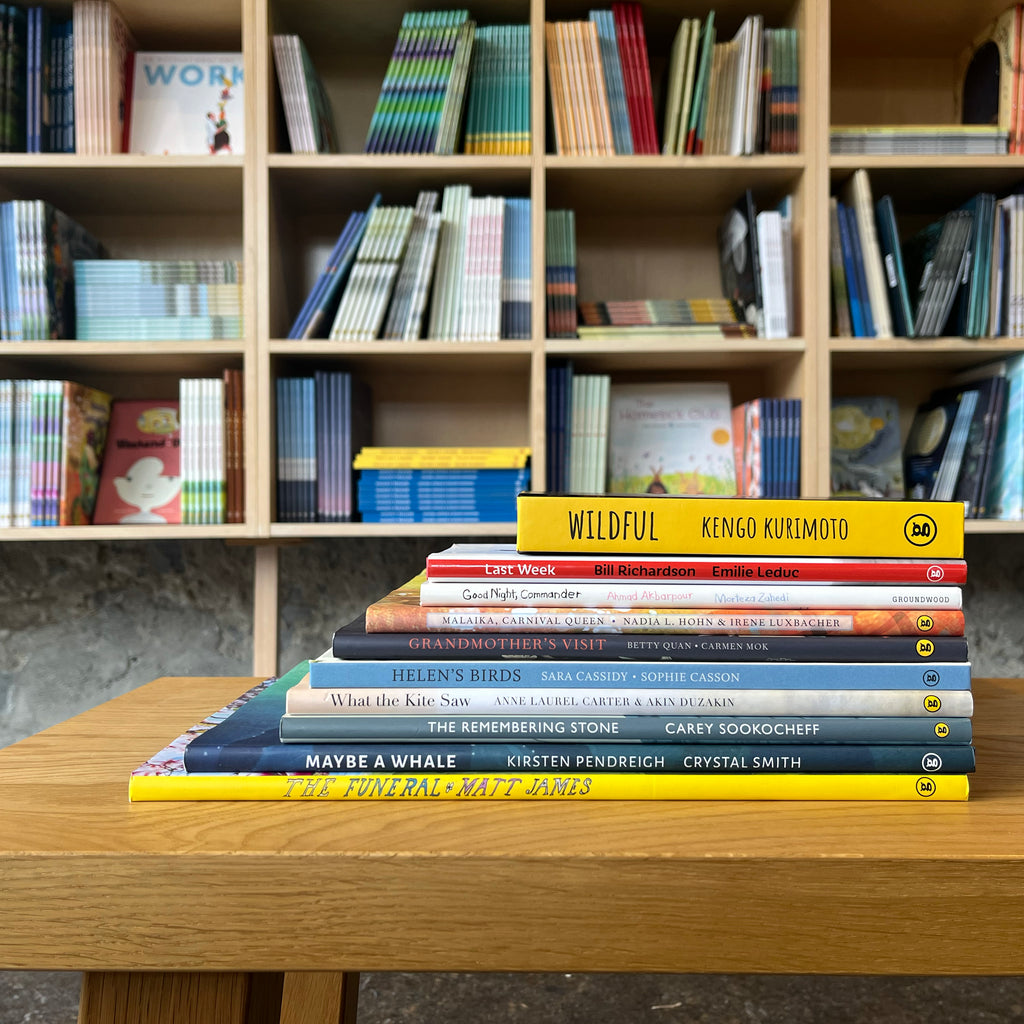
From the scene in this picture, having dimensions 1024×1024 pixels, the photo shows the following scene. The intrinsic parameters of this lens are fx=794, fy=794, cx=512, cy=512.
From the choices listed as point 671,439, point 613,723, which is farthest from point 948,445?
point 613,723

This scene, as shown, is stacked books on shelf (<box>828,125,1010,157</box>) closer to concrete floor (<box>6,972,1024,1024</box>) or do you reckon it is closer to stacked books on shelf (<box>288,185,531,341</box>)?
stacked books on shelf (<box>288,185,531,341</box>)

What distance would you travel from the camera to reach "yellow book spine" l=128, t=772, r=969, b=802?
0.51 meters

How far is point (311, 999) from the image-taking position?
0.50 meters

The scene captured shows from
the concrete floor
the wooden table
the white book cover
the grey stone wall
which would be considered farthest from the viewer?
the grey stone wall

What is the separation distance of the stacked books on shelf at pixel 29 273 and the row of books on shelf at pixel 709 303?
1.04 metres

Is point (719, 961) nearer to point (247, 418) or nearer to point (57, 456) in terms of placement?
point (247, 418)

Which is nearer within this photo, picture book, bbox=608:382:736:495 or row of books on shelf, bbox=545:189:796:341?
row of books on shelf, bbox=545:189:796:341

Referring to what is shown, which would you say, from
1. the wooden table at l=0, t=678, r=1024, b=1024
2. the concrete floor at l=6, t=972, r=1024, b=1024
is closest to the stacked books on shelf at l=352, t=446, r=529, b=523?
the concrete floor at l=6, t=972, r=1024, b=1024

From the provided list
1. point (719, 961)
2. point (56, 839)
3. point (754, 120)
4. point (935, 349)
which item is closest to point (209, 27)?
point (754, 120)

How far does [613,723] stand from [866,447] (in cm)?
157

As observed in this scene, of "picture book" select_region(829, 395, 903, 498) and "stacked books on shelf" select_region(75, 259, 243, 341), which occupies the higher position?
"stacked books on shelf" select_region(75, 259, 243, 341)

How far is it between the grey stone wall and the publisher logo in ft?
4.97

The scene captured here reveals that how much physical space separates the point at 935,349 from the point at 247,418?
1432 mm

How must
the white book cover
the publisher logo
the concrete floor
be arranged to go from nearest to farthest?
the publisher logo → the concrete floor → the white book cover
